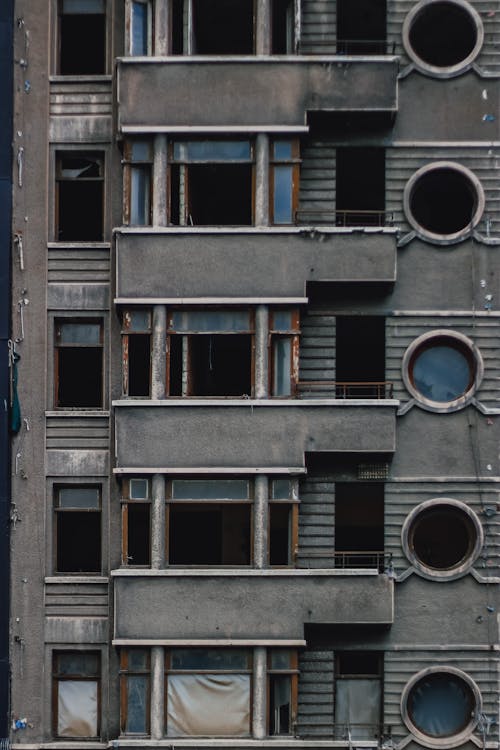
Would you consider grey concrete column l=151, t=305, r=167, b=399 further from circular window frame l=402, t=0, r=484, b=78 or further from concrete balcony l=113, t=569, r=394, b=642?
circular window frame l=402, t=0, r=484, b=78

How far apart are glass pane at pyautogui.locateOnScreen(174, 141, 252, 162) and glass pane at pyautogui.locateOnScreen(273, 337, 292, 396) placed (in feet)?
12.5

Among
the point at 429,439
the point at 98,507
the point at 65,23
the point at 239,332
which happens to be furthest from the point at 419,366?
the point at 65,23

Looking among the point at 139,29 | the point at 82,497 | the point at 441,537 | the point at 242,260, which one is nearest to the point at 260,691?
the point at 441,537

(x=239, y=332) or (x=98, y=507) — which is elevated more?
(x=239, y=332)

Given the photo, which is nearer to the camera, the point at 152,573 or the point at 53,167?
the point at 152,573

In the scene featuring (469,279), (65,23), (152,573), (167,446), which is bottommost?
(152,573)

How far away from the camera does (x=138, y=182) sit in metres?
23.9

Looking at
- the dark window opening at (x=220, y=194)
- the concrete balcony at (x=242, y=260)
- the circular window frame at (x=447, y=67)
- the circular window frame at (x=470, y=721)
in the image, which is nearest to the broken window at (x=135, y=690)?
the circular window frame at (x=470, y=721)

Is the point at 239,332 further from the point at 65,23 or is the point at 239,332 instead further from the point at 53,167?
the point at 65,23

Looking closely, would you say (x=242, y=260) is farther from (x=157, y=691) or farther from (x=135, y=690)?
(x=135, y=690)

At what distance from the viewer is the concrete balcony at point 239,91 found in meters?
23.5

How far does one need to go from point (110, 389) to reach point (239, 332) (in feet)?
9.58

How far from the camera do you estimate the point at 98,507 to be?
24.0 m

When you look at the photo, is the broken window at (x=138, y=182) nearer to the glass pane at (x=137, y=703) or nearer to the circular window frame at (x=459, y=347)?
the circular window frame at (x=459, y=347)
